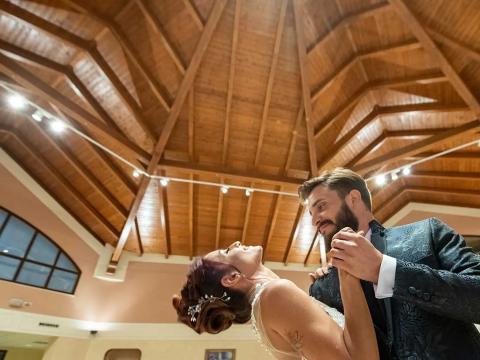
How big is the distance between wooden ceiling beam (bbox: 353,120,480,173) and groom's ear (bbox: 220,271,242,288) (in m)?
6.24

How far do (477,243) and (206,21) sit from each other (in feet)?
30.6

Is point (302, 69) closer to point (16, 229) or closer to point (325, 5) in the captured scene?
point (325, 5)

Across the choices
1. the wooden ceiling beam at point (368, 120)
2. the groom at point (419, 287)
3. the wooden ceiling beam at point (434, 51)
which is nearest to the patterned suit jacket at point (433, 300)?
the groom at point (419, 287)

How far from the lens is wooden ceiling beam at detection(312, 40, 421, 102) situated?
19.6 ft

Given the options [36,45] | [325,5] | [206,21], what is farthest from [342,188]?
[36,45]

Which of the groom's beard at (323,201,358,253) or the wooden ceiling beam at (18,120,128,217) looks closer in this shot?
the groom's beard at (323,201,358,253)

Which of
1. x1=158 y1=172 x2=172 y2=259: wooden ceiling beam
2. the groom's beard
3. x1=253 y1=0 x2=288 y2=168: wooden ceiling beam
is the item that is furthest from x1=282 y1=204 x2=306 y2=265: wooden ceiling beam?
the groom's beard

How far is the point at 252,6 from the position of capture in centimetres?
563

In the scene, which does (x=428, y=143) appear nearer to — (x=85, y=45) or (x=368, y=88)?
(x=368, y=88)

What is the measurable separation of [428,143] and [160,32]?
20.4 feet

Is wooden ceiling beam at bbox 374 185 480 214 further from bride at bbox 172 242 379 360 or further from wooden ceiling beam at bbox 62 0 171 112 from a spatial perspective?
bride at bbox 172 242 379 360

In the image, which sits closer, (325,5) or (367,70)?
(325,5)

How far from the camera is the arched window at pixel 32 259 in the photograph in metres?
7.35

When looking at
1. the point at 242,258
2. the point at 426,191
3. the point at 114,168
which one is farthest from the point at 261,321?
the point at 426,191
